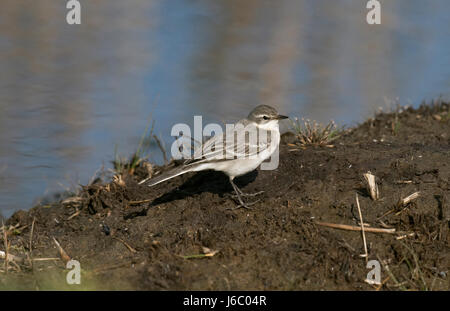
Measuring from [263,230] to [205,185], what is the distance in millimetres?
1597

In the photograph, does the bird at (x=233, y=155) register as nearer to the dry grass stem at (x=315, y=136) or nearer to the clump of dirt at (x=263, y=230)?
the clump of dirt at (x=263, y=230)

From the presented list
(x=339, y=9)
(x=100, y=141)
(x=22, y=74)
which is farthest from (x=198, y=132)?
(x=339, y=9)

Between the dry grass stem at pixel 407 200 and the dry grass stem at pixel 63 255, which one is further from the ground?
the dry grass stem at pixel 407 200

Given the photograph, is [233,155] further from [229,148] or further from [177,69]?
[177,69]

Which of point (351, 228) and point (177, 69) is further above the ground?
point (177, 69)

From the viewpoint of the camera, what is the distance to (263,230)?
6.36m

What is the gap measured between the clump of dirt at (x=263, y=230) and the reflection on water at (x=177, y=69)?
2010mm

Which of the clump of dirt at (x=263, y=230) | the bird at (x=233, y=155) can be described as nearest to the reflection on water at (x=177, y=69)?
the clump of dirt at (x=263, y=230)

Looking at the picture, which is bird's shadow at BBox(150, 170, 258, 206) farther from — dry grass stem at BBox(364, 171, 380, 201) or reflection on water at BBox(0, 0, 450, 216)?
reflection on water at BBox(0, 0, 450, 216)

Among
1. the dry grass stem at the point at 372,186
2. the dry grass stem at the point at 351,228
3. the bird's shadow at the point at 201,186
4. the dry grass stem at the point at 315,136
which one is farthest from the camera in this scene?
the dry grass stem at the point at 315,136

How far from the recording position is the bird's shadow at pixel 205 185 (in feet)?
24.2

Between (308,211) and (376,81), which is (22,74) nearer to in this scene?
(376,81)

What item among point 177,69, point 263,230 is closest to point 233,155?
point 263,230

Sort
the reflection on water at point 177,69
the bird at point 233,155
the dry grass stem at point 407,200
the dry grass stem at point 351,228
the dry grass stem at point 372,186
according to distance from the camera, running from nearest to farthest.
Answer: the dry grass stem at point 351,228 < the dry grass stem at point 407,200 < the dry grass stem at point 372,186 < the bird at point 233,155 < the reflection on water at point 177,69
